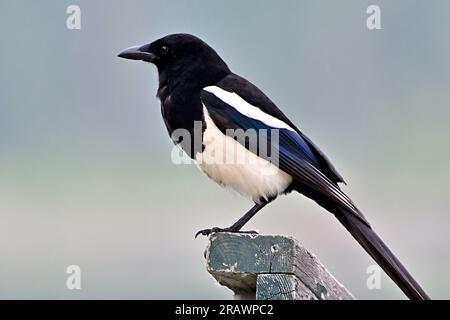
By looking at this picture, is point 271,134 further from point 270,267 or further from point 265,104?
point 270,267

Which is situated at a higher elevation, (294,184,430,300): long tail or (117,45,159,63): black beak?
(117,45,159,63): black beak

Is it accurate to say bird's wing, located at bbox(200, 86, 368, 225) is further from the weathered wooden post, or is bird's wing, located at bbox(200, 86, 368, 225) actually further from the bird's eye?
the weathered wooden post

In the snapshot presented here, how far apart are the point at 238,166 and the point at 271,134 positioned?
0.16 m

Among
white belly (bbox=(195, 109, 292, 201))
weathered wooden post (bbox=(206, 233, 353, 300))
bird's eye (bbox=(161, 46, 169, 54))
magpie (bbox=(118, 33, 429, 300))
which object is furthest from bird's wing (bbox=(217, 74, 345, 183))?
weathered wooden post (bbox=(206, 233, 353, 300))

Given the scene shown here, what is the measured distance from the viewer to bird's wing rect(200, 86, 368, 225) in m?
4.34

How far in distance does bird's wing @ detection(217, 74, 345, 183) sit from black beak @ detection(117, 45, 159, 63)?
0.31m

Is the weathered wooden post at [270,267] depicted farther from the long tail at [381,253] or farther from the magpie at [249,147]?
the magpie at [249,147]

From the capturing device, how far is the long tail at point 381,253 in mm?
3836

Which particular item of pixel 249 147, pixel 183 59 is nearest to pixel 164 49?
pixel 183 59

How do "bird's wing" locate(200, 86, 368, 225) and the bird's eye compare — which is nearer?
"bird's wing" locate(200, 86, 368, 225)

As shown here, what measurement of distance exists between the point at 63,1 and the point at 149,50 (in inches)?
441

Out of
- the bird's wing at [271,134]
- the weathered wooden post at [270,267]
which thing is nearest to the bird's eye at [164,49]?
the bird's wing at [271,134]

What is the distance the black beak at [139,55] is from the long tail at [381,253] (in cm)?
90

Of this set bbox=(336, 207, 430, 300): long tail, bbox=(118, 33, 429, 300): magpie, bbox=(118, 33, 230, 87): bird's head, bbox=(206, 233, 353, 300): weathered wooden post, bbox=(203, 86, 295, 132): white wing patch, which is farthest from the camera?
Result: bbox=(118, 33, 230, 87): bird's head
